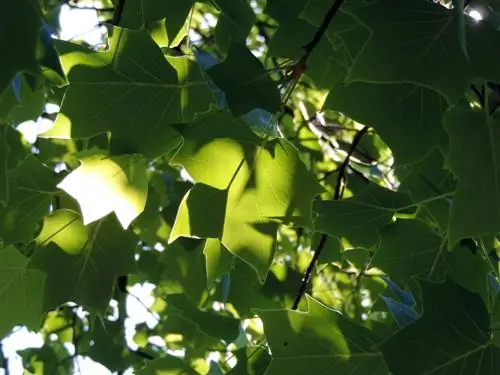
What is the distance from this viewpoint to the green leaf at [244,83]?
0.92 m

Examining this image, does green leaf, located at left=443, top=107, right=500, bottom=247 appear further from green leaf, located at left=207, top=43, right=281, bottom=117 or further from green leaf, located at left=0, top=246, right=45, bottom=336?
green leaf, located at left=0, top=246, right=45, bottom=336

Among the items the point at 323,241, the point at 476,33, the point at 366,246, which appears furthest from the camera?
the point at 323,241

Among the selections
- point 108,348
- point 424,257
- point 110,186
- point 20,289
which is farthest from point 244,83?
point 108,348

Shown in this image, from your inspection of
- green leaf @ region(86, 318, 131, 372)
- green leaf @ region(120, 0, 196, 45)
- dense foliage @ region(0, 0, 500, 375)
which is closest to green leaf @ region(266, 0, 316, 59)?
dense foliage @ region(0, 0, 500, 375)

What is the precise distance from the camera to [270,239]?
1012mm

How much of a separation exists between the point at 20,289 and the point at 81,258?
0.47 feet

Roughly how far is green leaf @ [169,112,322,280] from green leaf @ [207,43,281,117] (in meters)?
0.08

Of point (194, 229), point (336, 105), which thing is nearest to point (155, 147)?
point (194, 229)

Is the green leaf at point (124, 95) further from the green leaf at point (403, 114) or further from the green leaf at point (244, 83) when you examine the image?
the green leaf at point (403, 114)

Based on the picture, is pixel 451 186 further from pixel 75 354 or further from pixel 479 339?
pixel 75 354

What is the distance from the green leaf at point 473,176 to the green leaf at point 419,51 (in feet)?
0.21

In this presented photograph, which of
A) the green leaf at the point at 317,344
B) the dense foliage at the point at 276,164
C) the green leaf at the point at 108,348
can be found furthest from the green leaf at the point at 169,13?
the green leaf at the point at 108,348

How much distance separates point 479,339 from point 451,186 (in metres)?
0.38

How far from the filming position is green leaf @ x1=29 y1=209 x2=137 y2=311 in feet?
3.84
